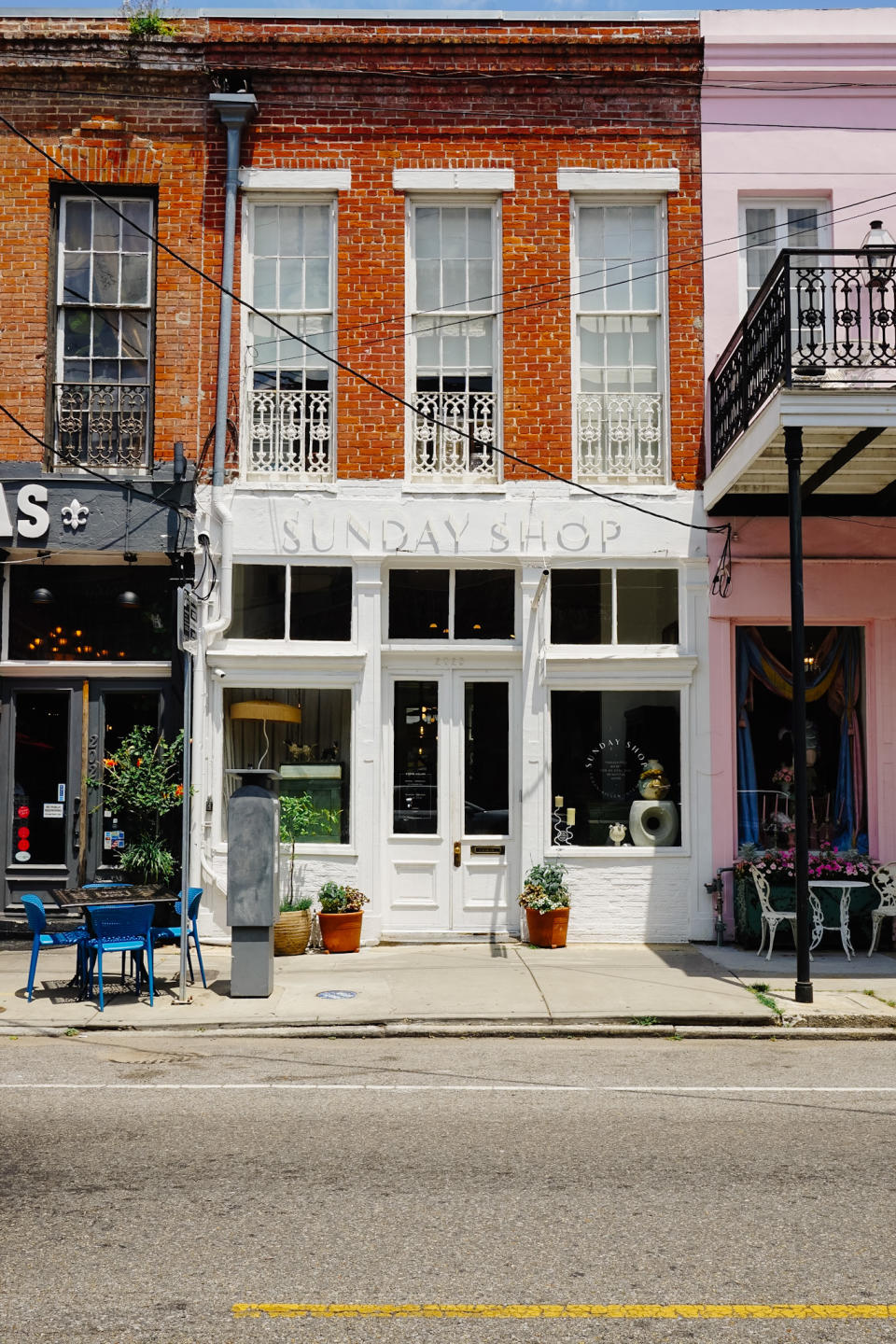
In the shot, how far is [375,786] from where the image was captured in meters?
12.6

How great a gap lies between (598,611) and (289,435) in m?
3.76

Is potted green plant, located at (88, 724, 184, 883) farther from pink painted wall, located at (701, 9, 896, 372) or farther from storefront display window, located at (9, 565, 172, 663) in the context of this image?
pink painted wall, located at (701, 9, 896, 372)

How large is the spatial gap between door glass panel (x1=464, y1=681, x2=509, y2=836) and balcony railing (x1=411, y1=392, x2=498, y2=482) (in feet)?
7.41

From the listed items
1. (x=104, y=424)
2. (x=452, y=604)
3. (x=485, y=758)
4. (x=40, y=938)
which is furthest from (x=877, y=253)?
(x=40, y=938)

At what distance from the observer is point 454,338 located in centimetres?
1312

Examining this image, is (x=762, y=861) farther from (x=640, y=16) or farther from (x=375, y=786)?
(x=640, y=16)

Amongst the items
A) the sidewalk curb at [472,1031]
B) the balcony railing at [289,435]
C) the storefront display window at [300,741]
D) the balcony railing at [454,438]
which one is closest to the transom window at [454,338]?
the balcony railing at [454,438]

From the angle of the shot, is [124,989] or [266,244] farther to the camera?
[266,244]

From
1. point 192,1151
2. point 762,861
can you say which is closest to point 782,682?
point 762,861

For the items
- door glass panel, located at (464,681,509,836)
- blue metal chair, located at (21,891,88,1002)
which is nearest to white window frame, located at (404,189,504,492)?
door glass panel, located at (464,681,509,836)

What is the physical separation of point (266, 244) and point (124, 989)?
25.7 feet

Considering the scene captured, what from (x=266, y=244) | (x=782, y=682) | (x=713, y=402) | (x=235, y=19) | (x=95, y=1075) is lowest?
(x=95, y=1075)

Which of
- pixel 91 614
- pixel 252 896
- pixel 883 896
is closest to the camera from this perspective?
pixel 252 896

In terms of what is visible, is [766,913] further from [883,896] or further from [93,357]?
[93,357]
